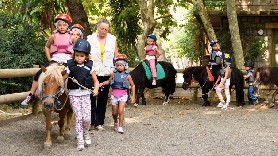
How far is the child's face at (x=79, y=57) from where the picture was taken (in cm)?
729

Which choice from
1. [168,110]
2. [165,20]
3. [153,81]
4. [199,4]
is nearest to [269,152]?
[168,110]

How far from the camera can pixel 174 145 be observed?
25.6 ft

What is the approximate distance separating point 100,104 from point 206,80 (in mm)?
5954

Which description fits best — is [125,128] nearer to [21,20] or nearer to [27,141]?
[27,141]

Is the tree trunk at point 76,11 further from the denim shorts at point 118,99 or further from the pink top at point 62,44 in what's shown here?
the pink top at point 62,44

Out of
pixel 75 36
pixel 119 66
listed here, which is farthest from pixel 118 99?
pixel 75 36

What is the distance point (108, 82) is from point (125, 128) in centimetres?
125

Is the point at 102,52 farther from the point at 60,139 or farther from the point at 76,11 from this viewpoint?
the point at 76,11

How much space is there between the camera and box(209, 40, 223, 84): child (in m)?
13.5

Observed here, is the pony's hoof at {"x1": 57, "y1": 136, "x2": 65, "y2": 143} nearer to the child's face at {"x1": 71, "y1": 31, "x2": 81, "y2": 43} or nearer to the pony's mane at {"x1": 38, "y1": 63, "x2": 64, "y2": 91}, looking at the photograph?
the pony's mane at {"x1": 38, "y1": 63, "x2": 64, "y2": 91}

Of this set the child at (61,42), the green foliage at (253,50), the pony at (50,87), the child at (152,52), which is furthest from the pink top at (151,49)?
the green foliage at (253,50)

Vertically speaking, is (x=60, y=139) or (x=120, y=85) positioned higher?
(x=120, y=85)

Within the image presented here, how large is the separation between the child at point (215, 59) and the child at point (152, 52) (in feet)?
5.00

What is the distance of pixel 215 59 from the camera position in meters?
13.6
